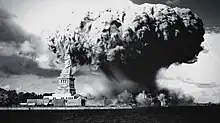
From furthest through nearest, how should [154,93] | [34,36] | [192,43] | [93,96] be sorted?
[93,96] → [154,93] → [192,43] → [34,36]

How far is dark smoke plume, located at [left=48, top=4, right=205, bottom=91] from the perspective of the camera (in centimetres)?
1573

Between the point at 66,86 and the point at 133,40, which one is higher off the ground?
the point at 133,40

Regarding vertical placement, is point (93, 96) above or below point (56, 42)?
below

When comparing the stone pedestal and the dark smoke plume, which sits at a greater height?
the dark smoke plume

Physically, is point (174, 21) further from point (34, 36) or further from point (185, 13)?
point (34, 36)

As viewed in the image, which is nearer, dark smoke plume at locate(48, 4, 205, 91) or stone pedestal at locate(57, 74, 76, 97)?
dark smoke plume at locate(48, 4, 205, 91)

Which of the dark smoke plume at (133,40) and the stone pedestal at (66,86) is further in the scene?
the stone pedestal at (66,86)

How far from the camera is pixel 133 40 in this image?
16.7 m

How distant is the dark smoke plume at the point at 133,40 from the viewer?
1573 centimetres

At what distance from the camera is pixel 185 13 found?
14156 mm

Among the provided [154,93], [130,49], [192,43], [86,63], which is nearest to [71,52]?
[86,63]

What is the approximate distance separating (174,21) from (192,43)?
177cm

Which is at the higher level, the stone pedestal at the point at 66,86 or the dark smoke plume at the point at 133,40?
the dark smoke plume at the point at 133,40

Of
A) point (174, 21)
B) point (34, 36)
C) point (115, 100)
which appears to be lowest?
point (115, 100)
